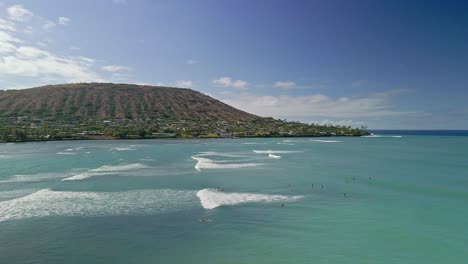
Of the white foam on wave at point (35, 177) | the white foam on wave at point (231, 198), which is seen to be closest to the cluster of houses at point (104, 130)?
the white foam on wave at point (35, 177)

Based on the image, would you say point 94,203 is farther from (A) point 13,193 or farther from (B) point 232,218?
(B) point 232,218

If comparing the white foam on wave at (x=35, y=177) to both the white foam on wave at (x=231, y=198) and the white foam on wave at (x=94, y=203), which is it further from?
the white foam on wave at (x=231, y=198)

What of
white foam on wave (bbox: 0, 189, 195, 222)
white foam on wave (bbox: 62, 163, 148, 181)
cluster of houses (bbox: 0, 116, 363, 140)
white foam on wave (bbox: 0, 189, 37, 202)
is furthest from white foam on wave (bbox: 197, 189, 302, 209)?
cluster of houses (bbox: 0, 116, 363, 140)

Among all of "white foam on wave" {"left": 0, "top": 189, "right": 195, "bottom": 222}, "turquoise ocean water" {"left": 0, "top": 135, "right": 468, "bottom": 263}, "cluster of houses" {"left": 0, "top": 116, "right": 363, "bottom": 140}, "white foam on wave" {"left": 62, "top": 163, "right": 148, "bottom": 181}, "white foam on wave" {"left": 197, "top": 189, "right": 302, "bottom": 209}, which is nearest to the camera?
"turquoise ocean water" {"left": 0, "top": 135, "right": 468, "bottom": 263}

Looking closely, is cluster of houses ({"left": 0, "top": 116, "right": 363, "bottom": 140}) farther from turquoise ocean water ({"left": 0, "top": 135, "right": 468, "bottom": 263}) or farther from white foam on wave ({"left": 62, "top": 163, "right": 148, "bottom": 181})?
turquoise ocean water ({"left": 0, "top": 135, "right": 468, "bottom": 263})

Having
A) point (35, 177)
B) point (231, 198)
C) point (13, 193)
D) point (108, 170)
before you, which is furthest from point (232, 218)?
point (35, 177)
